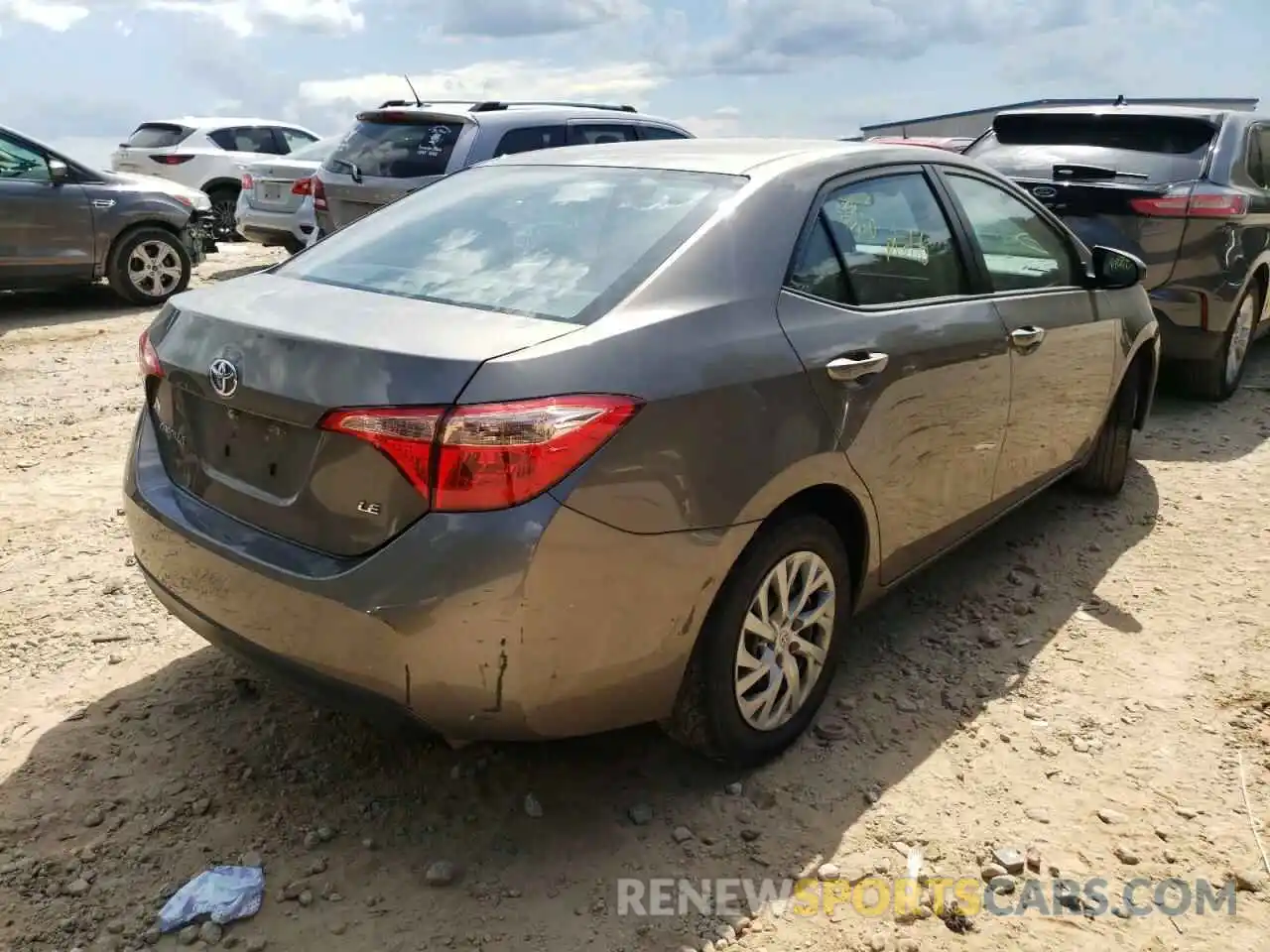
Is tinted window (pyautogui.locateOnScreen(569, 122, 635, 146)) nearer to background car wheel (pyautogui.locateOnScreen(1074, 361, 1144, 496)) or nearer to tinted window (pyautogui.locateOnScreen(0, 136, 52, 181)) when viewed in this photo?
tinted window (pyautogui.locateOnScreen(0, 136, 52, 181))

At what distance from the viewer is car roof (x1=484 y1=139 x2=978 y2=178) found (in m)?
3.05

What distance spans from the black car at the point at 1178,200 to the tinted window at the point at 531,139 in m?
3.10

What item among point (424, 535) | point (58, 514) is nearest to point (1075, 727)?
point (424, 535)

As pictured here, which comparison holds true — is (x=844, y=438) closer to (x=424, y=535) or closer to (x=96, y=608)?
(x=424, y=535)

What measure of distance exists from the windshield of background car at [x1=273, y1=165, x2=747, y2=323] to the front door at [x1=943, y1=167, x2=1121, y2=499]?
1264 mm

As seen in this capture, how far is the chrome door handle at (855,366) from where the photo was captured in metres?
2.80

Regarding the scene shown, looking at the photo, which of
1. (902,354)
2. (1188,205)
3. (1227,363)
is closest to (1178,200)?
(1188,205)

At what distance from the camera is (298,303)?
8.70 ft

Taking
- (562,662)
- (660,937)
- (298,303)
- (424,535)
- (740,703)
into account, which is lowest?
(660,937)

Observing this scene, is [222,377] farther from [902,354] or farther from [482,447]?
[902,354]

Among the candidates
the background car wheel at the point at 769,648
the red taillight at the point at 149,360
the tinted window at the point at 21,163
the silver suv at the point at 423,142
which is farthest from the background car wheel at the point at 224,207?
the background car wheel at the point at 769,648

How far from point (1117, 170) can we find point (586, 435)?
5181mm

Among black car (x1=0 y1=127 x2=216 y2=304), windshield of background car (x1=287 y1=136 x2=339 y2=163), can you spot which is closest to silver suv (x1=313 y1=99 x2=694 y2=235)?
black car (x1=0 y1=127 x2=216 y2=304)

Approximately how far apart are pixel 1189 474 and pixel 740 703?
370 cm
